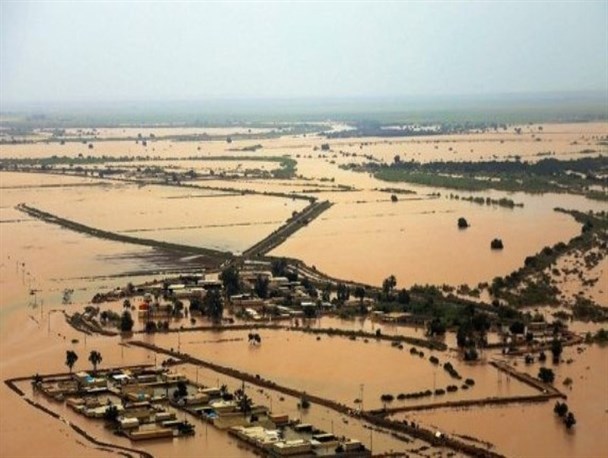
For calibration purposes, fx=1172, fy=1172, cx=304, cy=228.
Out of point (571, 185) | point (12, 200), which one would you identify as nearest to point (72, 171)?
point (12, 200)

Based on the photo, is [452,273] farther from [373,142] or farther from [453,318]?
[373,142]

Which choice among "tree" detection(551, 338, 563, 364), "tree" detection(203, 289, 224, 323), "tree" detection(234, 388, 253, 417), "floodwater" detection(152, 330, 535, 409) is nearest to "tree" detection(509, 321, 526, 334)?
"tree" detection(551, 338, 563, 364)

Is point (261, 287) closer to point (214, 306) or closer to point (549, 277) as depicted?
point (214, 306)

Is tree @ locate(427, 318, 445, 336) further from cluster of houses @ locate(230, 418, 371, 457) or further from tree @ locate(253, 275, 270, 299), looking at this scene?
cluster of houses @ locate(230, 418, 371, 457)

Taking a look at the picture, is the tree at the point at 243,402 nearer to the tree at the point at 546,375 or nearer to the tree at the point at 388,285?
the tree at the point at 546,375

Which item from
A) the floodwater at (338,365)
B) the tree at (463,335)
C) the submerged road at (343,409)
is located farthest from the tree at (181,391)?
the tree at (463,335)

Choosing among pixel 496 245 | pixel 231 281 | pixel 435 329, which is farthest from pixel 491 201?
pixel 435 329
